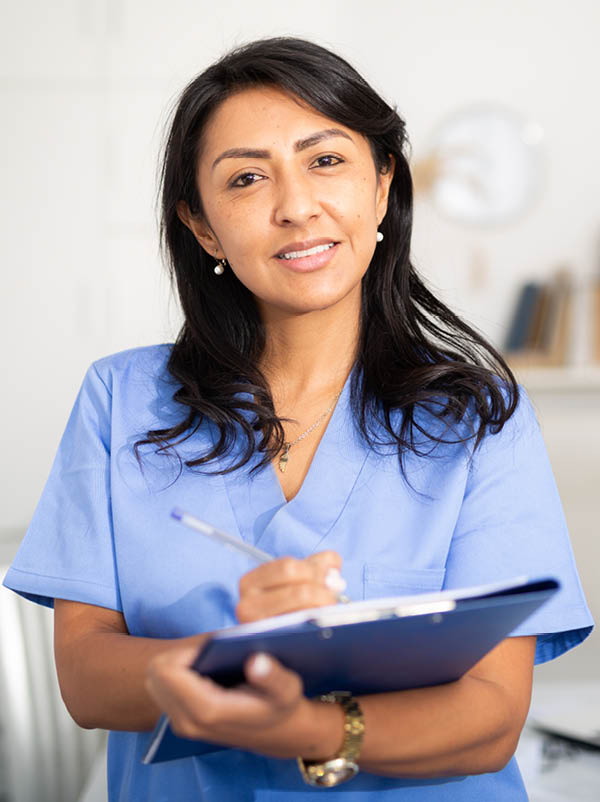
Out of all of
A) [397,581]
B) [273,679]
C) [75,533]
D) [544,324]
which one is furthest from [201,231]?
[544,324]

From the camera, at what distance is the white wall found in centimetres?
340

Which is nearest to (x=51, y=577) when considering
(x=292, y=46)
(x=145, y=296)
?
(x=292, y=46)

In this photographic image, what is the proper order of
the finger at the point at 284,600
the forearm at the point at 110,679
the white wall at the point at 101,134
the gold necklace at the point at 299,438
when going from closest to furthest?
the finger at the point at 284,600 → the forearm at the point at 110,679 → the gold necklace at the point at 299,438 → the white wall at the point at 101,134

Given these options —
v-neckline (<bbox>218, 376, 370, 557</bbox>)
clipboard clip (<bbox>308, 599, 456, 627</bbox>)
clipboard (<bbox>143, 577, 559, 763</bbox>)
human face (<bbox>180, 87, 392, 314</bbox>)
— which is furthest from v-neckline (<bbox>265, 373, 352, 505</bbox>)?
clipboard clip (<bbox>308, 599, 456, 627</bbox>)

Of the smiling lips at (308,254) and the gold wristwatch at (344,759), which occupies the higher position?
the smiling lips at (308,254)

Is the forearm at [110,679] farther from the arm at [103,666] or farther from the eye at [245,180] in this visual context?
the eye at [245,180]

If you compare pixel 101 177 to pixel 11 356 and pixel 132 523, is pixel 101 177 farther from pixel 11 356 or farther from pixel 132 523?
pixel 132 523

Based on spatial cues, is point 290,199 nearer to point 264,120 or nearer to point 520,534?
point 264,120

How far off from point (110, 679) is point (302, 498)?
29 centimetres

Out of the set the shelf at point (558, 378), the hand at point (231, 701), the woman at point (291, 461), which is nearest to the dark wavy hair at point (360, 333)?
the woman at point (291, 461)

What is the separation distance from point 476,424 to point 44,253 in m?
2.64

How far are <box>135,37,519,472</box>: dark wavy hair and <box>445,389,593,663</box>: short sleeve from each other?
1.4 inches

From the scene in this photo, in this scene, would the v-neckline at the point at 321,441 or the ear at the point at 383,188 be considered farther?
the ear at the point at 383,188

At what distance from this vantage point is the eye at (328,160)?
44.4 inches
